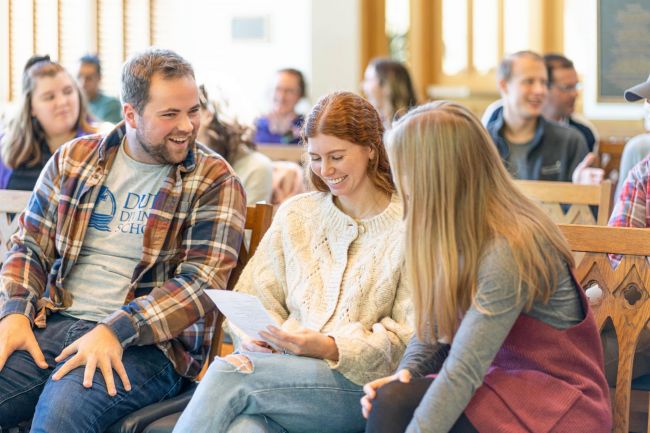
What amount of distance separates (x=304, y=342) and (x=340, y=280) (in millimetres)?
222

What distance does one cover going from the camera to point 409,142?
1.88 metres

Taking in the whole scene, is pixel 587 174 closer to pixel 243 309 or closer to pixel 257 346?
pixel 257 346

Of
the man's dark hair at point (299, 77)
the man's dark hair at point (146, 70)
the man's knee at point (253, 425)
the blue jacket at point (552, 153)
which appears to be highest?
the man's dark hair at point (299, 77)

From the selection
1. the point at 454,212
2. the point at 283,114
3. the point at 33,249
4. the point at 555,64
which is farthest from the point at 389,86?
the point at 454,212

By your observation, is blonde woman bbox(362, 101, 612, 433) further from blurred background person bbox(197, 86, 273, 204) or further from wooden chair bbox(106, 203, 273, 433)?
blurred background person bbox(197, 86, 273, 204)

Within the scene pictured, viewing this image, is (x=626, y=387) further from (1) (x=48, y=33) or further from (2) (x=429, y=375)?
(1) (x=48, y=33)

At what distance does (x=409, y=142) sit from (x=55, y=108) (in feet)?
6.66

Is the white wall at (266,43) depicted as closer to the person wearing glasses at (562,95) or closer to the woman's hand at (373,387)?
the person wearing glasses at (562,95)

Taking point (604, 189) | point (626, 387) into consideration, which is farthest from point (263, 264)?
point (604, 189)

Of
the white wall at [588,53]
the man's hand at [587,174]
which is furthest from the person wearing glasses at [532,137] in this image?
the white wall at [588,53]

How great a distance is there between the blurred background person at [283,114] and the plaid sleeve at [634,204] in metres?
3.14

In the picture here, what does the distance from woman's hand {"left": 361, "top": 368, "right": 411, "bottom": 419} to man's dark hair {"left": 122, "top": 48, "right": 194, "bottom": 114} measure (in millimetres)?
957

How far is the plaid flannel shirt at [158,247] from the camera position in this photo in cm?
237

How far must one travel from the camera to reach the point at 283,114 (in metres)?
5.82
